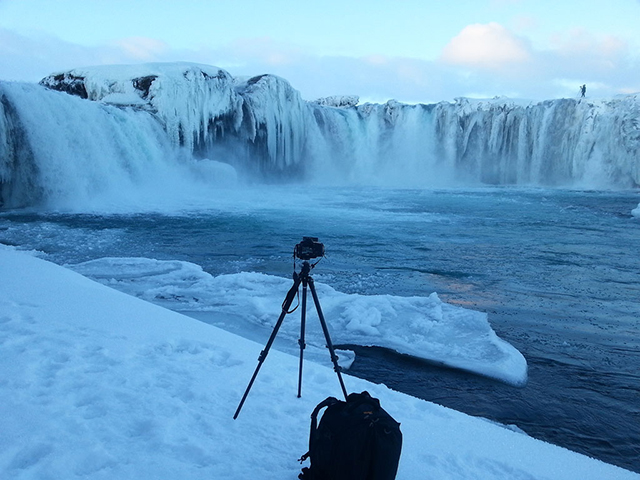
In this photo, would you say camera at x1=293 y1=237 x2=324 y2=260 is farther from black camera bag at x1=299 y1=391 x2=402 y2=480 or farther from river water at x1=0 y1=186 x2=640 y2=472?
river water at x1=0 y1=186 x2=640 y2=472

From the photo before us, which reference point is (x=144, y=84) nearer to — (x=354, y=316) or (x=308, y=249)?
(x=354, y=316)

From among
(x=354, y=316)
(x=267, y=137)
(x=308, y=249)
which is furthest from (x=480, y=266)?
(x=267, y=137)

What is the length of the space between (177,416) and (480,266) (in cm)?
879

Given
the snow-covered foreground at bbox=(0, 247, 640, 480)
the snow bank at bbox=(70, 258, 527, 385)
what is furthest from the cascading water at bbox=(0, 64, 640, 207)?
the snow-covered foreground at bbox=(0, 247, 640, 480)

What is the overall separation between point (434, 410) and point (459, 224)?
14.2 m

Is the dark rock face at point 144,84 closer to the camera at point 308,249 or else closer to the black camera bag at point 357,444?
the camera at point 308,249

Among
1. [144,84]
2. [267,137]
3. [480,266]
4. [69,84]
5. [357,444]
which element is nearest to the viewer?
[357,444]

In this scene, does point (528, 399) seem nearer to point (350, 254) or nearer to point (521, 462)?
point (521, 462)

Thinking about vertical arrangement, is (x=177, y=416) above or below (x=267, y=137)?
below

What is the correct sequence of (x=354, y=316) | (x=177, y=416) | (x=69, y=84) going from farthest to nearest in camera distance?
(x=69, y=84) < (x=354, y=316) < (x=177, y=416)

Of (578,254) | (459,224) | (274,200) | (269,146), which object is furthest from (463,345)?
(269,146)

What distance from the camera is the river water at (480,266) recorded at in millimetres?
4844

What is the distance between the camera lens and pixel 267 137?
35.2m

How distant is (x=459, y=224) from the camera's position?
1736 cm
